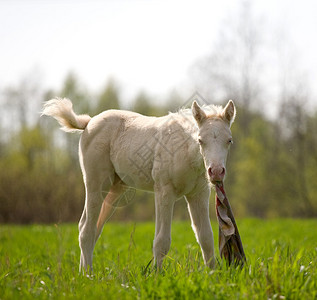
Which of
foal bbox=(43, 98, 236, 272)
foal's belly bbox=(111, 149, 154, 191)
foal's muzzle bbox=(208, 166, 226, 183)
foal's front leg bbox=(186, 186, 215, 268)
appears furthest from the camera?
foal's belly bbox=(111, 149, 154, 191)

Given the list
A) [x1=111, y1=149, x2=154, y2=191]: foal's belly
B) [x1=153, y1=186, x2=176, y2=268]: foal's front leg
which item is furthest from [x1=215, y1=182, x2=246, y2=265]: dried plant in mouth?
[x1=111, y1=149, x2=154, y2=191]: foal's belly

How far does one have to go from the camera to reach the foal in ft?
15.5

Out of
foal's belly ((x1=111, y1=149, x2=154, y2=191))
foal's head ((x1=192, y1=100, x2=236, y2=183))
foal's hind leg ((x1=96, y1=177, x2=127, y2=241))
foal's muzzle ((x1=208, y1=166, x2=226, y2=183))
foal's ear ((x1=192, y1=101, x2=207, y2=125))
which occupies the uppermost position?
foal's ear ((x1=192, y1=101, x2=207, y2=125))

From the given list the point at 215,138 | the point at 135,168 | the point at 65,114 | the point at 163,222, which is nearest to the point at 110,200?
the point at 135,168

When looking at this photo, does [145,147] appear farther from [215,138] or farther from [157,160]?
[215,138]

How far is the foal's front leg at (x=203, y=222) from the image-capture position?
5090 mm

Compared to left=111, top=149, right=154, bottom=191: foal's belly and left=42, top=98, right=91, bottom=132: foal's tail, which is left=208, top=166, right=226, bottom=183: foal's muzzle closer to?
left=111, top=149, right=154, bottom=191: foal's belly

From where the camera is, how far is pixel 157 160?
204 inches

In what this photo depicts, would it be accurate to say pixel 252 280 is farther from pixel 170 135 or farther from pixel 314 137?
pixel 314 137

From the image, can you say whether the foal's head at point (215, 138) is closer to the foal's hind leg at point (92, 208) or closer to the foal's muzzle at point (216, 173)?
the foal's muzzle at point (216, 173)

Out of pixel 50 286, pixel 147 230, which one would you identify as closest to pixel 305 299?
pixel 50 286

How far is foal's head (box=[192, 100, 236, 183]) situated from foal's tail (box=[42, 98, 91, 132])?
2.35 meters

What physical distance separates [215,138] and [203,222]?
1.27 meters

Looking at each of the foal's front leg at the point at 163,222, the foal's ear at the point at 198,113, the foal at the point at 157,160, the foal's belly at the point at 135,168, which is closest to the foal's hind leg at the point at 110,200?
the foal at the point at 157,160
